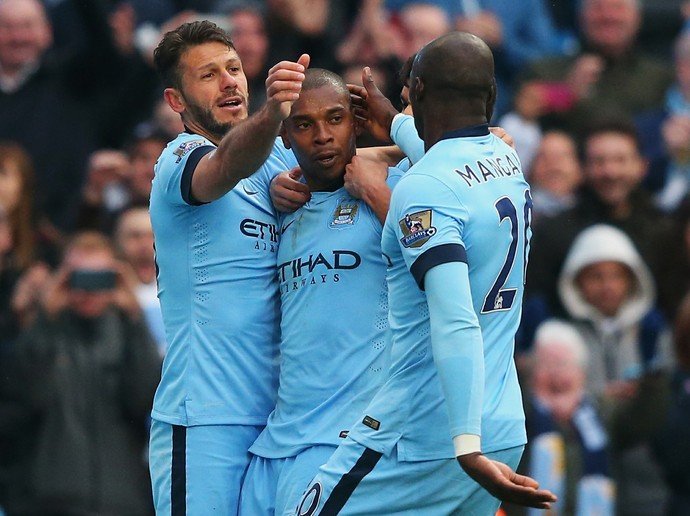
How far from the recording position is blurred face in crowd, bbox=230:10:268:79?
34.6 ft

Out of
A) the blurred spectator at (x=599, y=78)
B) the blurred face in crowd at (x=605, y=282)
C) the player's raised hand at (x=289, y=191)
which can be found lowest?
the blurred face in crowd at (x=605, y=282)

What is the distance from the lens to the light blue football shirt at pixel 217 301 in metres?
5.57

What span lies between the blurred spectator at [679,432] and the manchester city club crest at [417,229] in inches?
169

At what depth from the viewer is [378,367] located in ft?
17.8

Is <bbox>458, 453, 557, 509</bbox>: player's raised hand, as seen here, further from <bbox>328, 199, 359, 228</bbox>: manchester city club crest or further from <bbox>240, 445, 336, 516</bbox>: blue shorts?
<bbox>328, 199, 359, 228</bbox>: manchester city club crest

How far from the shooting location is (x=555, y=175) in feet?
A: 33.2

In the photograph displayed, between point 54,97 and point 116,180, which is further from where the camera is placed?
point 54,97

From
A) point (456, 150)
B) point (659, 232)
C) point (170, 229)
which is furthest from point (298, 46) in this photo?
point (456, 150)

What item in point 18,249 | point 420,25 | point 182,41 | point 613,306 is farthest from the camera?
point 420,25

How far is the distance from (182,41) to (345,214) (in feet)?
3.12

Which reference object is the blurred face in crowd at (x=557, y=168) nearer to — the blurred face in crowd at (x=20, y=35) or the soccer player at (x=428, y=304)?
the blurred face in crowd at (x=20, y=35)

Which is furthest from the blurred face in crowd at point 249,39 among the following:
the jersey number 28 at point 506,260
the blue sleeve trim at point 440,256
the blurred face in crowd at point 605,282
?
the blue sleeve trim at point 440,256

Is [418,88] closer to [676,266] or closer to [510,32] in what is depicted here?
[676,266]

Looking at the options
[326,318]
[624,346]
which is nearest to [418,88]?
[326,318]
